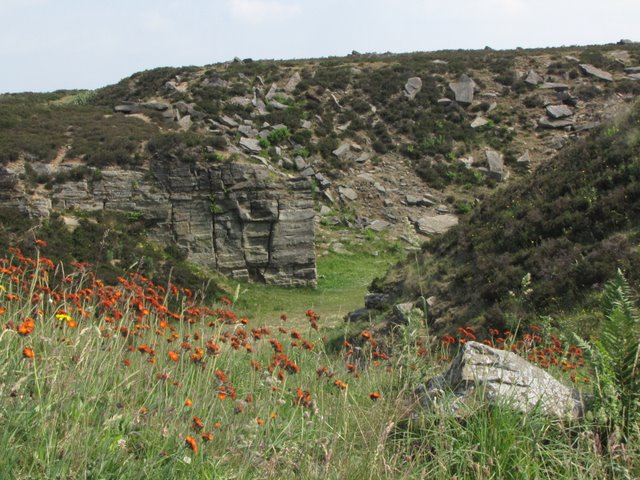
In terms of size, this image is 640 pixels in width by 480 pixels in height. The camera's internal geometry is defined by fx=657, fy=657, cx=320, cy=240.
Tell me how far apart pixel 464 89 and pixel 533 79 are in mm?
4790

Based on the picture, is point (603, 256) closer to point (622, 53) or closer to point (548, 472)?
point (548, 472)

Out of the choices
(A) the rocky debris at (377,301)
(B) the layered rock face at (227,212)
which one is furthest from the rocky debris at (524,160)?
(A) the rocky debris at (377,301)

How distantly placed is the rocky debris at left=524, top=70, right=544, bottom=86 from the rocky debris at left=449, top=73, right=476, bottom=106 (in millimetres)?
3606

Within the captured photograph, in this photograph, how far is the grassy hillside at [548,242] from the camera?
11891mm

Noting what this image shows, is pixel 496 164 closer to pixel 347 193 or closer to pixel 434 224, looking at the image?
pixel 434 224

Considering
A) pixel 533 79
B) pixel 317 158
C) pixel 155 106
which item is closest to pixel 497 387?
pixel 317 158

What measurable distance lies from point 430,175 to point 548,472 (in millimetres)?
34765

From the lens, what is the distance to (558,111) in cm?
4125

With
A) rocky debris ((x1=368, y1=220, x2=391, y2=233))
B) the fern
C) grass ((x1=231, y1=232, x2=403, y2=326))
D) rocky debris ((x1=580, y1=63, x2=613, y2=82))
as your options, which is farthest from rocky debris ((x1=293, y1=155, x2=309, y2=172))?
the fern

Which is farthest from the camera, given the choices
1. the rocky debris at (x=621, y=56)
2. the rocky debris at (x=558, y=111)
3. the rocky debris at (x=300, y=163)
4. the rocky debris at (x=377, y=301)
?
the rocky debris at (x=621, y=56)

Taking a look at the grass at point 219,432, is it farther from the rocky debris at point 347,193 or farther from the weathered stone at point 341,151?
the weathered stone at point 341,151

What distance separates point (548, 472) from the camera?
11.7 feet

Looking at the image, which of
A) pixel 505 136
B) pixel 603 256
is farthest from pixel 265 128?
pixel 603 256

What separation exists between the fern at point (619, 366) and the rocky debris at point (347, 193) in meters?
30.2
